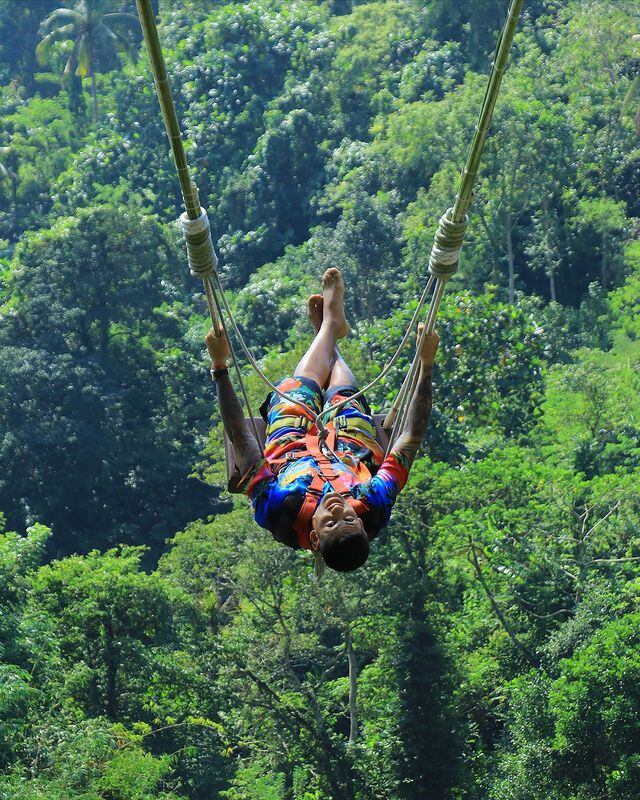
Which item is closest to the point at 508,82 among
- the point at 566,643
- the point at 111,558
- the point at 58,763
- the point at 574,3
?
the point at 574,3

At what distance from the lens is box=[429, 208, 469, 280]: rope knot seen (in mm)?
5492

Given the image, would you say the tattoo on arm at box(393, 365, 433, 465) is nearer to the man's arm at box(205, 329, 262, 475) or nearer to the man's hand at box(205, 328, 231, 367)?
the man's arm at box(205, 329, 262, 475)

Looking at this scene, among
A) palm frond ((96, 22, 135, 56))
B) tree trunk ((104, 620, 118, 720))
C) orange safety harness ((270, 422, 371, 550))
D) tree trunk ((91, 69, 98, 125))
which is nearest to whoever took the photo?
orange safety harness ((270, 422, 371, 550))

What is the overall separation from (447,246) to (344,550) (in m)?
1.18

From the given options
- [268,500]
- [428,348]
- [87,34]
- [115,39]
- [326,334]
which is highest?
[87,34]

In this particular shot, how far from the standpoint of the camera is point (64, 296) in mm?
26312

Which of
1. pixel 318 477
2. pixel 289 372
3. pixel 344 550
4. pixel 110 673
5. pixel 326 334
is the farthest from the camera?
pixel 289 372

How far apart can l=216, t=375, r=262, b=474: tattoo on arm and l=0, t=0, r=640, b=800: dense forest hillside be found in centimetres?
670

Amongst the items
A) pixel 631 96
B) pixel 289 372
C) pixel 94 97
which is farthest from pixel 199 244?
pixel 94 97

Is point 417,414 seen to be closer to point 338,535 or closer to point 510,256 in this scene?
point 338,535

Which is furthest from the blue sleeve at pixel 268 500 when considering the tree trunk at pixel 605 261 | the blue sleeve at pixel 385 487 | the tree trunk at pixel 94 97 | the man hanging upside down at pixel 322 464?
the tree trunk at pixel 94 97

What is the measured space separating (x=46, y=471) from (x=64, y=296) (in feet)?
10.4

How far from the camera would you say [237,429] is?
5492 mm

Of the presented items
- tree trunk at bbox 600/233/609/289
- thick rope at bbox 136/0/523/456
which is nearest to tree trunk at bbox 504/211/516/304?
tree trunk at bbox 600/233/609/289
